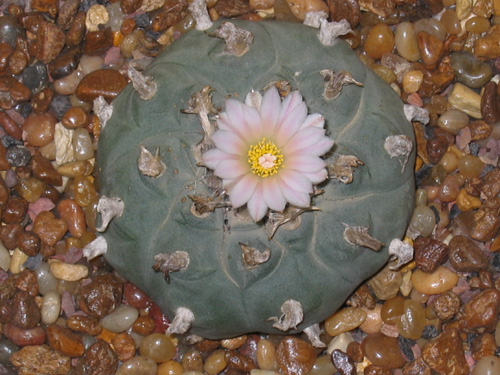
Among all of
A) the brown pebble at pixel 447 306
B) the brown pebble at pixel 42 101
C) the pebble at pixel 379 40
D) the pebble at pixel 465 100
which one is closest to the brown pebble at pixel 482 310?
the brown pebble at pixel 447 306

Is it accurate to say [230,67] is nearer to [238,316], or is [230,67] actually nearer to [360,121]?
[360,121]

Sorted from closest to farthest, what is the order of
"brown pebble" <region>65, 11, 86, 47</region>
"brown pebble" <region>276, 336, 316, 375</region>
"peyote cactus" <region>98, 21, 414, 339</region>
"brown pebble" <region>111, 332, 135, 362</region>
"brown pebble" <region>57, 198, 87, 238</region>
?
1. "peyote cactus" <region>98, 21, 414, 339</region>
2. "brown pebble" <region>276, 336, 316, 375</region>
3. "brown pebble" <region>111, 332, 135, 362</region>
4. "brown pebble" <region>57, 198, 87, 238</region>
5. "brown pebble" <region>65, 11, 86, 47</region>

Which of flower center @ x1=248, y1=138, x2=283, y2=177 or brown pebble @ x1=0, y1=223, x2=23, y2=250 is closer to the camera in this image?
flower center @ x1=248, y1=138, x2=283, y2=177

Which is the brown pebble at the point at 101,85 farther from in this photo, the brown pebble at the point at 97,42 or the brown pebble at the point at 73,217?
the brown pebble at the point at 73,217

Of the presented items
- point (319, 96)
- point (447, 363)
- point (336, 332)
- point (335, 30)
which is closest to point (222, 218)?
point (319, 96)

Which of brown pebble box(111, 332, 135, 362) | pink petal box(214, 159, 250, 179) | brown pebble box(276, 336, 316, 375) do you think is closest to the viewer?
pink petal box(214, 159, 250, 179)

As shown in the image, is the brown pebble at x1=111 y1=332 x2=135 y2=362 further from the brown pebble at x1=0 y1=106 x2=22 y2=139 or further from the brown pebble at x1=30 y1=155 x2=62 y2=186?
the brown pebble at x1=0 y1=106 x2=22 y2=139

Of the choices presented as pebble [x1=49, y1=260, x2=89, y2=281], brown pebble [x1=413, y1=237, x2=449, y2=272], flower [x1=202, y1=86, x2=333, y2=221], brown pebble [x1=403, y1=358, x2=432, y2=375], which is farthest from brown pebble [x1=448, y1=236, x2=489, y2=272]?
pebble [x1=49, y1=260, x2=89, y2=281]
